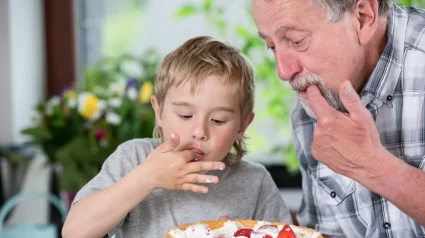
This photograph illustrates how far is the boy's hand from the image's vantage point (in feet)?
4.72

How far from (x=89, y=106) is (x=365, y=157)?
1.78 m

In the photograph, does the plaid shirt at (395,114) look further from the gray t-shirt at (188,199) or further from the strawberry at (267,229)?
the strawberry at (267,229)

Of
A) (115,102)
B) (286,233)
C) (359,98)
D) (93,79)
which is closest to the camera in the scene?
(286,233)

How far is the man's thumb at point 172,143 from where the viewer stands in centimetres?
145

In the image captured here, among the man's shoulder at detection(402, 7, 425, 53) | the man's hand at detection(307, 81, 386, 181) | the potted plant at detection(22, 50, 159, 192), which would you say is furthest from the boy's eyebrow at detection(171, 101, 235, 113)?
the potted plant at detection(22, 50, 159, 192)

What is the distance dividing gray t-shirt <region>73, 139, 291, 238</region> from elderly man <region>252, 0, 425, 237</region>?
21 cm

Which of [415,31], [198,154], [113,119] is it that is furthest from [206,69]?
[113,119]

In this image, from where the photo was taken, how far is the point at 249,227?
4.71 feet

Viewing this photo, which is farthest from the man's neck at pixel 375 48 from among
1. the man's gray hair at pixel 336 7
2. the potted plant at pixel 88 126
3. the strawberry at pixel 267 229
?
the potted plant at pixel 88 126

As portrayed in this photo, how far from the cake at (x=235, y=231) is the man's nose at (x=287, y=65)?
345 millimetres

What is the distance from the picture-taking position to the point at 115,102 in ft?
10.0

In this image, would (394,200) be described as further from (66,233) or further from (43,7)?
(43,7)

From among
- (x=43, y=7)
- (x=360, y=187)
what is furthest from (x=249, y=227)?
(x=43, y=7)

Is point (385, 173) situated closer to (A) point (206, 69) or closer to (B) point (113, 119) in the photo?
(A) point (206, 69)
